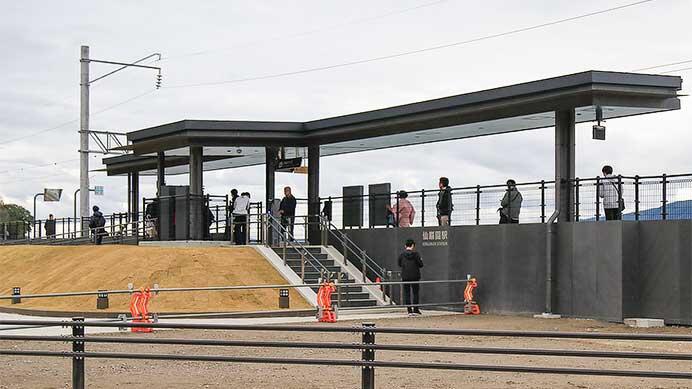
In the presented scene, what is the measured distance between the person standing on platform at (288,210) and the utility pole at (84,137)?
52.9 feet

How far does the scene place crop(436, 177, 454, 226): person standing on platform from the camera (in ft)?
98.4

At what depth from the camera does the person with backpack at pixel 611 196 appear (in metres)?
25.3

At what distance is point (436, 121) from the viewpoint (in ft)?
98.4

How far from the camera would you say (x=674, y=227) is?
2394 cm

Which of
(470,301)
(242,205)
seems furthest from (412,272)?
(242,205)

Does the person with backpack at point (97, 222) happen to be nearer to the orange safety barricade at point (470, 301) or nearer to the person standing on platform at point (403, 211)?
the person standing on platform at point (403, 211)

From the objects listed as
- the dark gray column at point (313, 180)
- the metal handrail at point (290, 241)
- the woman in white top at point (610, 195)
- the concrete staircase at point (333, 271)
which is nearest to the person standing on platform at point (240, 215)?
the metal handrail at point (290, 241)

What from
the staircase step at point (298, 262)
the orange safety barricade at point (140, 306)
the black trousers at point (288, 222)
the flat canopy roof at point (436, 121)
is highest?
the flat canopy roof at point (436, 121)

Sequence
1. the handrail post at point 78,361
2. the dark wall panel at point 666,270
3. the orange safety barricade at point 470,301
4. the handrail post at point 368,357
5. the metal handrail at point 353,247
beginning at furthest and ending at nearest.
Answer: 1. the metal handrail at point 353,247
2. the orange safety barricade at point 470,301
3. the dark wall panel at point 666,270
4. the handrail post at point 78,361
5. the handrail post at point 368,357

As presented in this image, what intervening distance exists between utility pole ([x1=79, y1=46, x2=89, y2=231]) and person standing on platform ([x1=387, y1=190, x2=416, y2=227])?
20.2m

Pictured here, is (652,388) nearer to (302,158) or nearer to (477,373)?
(477,373)

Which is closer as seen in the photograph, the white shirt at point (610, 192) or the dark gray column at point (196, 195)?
the white shirt at point (610, 192)

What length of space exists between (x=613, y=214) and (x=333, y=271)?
882 centimetres

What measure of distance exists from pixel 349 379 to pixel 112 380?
9.91 ft
